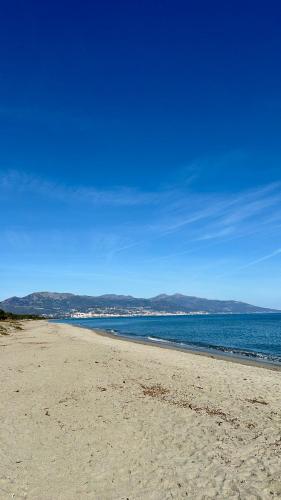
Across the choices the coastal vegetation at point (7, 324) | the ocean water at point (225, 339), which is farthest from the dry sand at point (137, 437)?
the coastal vegetation at point (7, 324)

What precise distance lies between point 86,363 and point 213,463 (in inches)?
657

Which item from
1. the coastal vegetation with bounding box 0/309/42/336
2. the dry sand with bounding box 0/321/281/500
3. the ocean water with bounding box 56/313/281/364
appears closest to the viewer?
the dry sand with bounding box 0/321/281/500

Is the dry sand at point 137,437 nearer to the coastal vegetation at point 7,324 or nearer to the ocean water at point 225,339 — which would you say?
the ocean water at point 225,339

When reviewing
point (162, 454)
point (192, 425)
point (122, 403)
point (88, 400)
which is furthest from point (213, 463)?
point (88, 400)

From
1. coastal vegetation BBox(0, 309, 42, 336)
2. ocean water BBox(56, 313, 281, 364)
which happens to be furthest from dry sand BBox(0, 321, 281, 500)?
coastal vegetation BBox(0, 309, 42, 336)

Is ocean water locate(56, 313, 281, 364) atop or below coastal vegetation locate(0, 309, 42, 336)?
below

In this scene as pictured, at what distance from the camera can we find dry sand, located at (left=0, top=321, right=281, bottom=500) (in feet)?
28.5

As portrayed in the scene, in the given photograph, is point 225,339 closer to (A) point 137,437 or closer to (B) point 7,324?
(B) point 7,324

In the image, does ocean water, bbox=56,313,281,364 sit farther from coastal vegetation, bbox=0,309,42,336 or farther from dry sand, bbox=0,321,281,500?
coastal vegetation, bbox=0,309,42,336

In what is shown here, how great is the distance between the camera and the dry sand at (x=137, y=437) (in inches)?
342

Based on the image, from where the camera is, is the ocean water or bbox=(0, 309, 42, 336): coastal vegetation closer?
the ocean water

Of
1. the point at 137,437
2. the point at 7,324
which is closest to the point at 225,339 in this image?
the point at 7,324

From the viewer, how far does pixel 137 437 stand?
11.7 metres

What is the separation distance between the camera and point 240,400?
16281mm
